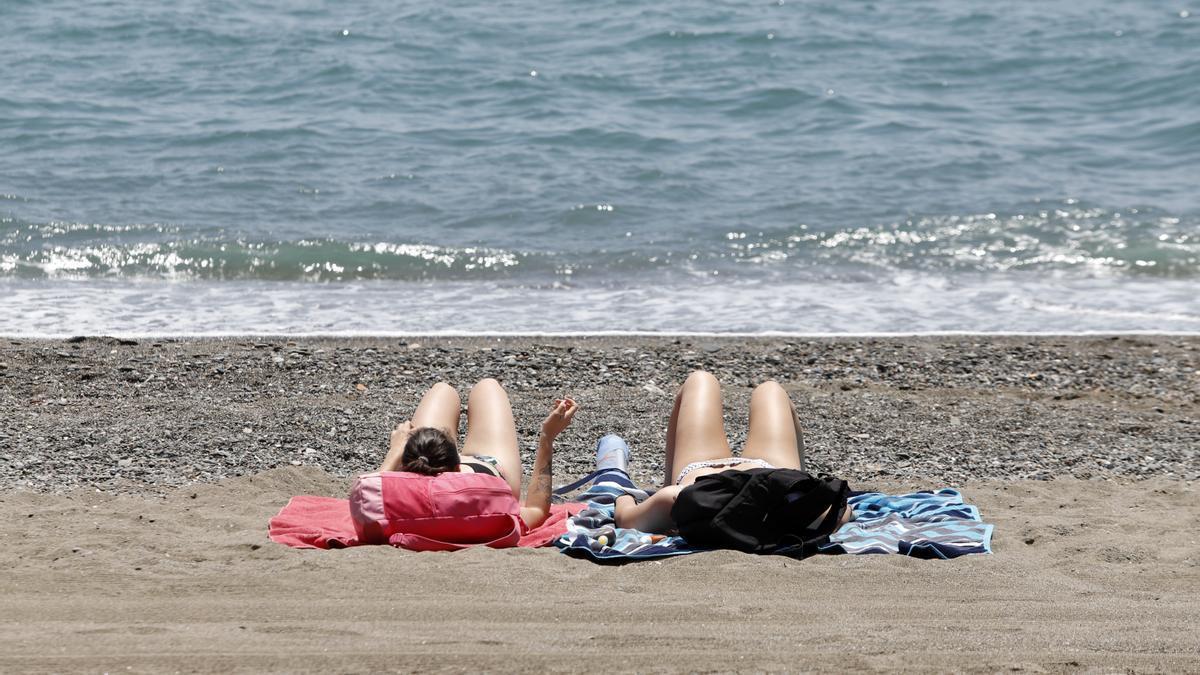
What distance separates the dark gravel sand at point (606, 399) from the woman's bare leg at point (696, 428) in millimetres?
753

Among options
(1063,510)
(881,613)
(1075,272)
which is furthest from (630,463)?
(1075,272)

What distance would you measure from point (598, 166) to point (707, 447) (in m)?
10.3

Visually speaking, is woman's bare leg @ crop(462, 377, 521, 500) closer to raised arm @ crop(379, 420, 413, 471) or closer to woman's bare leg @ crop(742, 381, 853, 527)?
raised arm @ crop(379, 420, 413, 471)

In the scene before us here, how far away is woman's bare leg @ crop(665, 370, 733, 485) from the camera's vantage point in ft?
18.4

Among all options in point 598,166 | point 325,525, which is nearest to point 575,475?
point 325,525

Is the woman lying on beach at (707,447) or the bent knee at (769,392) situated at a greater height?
the bent knee at (769,392)

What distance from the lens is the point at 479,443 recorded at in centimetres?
583

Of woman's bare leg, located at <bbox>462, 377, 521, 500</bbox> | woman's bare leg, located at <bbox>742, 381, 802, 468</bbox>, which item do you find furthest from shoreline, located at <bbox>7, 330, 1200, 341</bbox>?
woman's bare leg, located at <bbox>742, 381, 802, 468</bbox>

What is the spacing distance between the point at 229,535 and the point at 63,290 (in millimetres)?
6994

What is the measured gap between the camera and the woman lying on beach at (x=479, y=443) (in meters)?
5.19

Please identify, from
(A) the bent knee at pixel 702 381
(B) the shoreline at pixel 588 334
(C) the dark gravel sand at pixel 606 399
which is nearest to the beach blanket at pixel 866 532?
(A) the bent knee at pixel 702 381

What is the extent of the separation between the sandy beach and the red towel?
133mm

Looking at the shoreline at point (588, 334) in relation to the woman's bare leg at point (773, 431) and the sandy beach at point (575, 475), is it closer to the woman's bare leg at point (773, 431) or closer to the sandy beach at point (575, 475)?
the sandy beach at point (575, 475)

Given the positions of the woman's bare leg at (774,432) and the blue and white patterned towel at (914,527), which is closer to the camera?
the blue and white patterned towel at (914,527)
